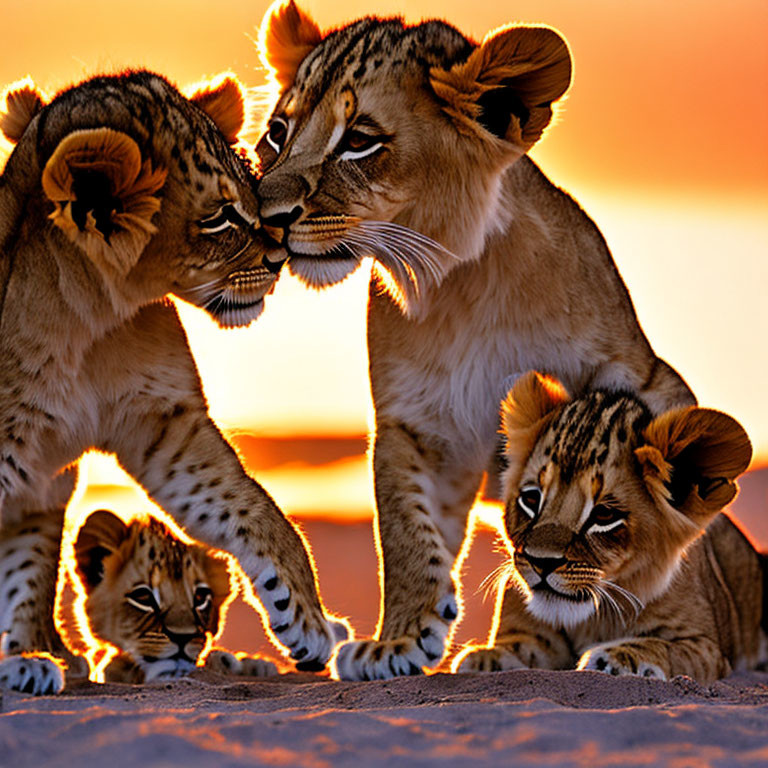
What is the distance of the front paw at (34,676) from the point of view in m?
3.49

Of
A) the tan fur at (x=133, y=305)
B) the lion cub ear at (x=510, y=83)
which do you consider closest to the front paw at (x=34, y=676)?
the tan fur at (x=133, y=305)

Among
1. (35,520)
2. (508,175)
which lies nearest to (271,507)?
(35,520)

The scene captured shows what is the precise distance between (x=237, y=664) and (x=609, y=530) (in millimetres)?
1581

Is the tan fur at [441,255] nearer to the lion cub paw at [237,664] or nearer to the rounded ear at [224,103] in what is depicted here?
the rounded ear at [224,103]

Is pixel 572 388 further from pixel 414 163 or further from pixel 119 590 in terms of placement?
pixel 119 590

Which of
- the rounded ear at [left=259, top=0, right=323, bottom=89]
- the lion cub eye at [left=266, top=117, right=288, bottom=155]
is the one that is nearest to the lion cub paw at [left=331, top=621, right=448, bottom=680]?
the lion cub eye at [left=266, top=117, right=288, bottom=155]

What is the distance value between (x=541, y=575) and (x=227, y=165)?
1.46 m

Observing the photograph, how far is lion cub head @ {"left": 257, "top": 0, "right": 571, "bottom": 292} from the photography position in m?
3.85

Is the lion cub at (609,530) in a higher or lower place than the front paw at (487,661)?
higher

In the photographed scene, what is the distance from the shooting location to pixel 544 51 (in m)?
3.86

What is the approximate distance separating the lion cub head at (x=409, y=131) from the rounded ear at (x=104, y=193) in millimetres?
365

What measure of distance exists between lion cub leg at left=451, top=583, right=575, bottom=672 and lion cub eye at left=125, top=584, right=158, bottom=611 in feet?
3.44

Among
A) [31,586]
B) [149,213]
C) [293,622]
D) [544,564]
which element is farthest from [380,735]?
[31,586]

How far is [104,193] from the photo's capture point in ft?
11.8
